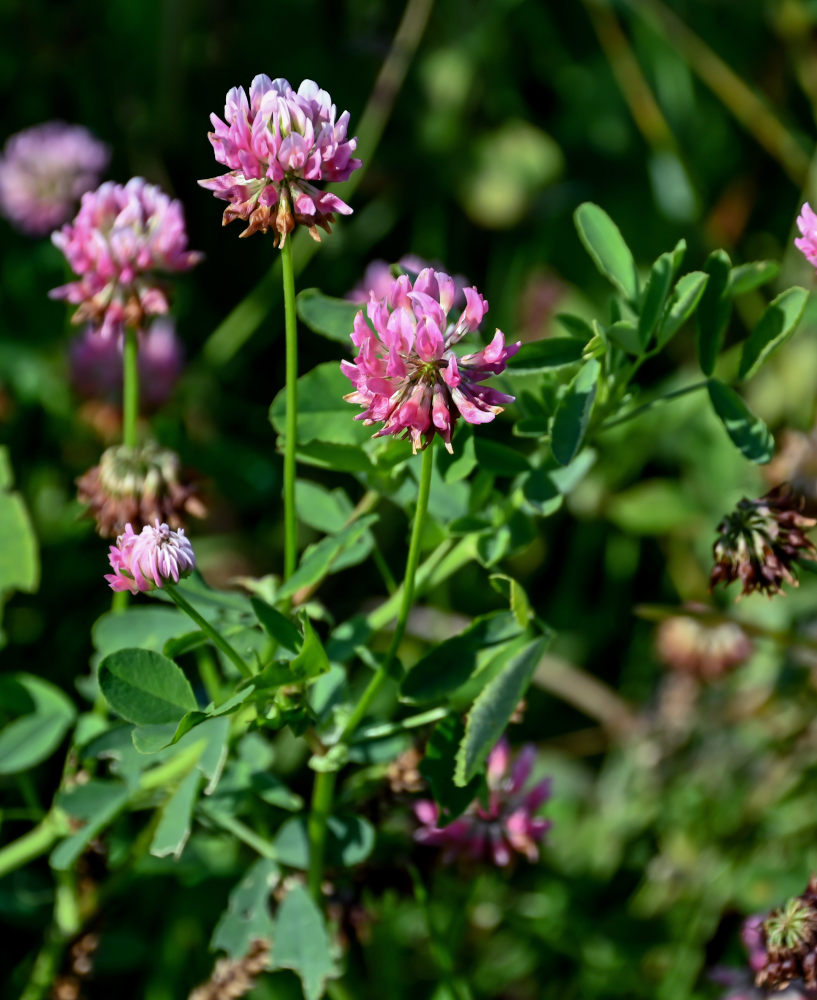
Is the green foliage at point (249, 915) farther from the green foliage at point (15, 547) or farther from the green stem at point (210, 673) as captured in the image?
the green foliage at point (15, 547)

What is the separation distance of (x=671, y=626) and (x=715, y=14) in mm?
1717

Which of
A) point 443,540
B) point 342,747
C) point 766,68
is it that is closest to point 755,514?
point 443,540

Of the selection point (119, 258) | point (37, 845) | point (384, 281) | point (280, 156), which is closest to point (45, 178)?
point (384, 281)

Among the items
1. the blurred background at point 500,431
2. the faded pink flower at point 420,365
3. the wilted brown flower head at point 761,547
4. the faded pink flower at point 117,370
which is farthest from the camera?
the faded pink flower at point 117,370

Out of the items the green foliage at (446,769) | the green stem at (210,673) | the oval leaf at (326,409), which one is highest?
the oval leaf at (326,409)

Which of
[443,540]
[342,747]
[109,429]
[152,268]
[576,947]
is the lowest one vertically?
[576,947]

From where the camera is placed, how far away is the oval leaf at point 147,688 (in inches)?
37.9

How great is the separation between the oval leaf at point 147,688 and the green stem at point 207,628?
42 mm

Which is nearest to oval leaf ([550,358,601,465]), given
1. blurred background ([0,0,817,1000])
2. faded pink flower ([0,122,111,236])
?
blurred background ([0,0,817,1000])

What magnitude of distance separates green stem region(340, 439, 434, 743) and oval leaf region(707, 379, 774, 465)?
281 mm

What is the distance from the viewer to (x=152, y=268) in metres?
1.33

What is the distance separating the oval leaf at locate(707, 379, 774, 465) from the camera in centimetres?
107

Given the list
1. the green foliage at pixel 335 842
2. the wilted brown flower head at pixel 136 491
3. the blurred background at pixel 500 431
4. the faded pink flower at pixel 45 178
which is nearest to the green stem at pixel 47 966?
the blurred background at pixel 500 431

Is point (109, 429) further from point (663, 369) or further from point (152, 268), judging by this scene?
point (663, 369)
